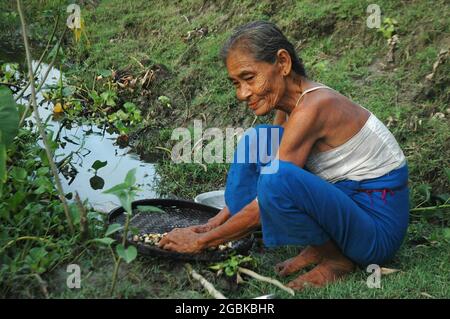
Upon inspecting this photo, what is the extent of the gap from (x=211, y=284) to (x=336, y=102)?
3.14 ft

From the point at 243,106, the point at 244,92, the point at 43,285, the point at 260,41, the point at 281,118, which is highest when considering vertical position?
the point at 260,41

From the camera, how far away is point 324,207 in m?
2.76

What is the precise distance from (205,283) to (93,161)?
7.11 feet

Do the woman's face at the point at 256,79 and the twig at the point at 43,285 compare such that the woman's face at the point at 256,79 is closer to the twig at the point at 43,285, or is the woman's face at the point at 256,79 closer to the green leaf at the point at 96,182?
the twig at the point at 43,285

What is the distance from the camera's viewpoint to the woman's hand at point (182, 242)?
294cm

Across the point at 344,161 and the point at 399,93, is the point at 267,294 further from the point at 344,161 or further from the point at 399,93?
the point at 399,93

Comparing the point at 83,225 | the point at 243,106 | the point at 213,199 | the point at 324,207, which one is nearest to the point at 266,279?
the point at 324,207

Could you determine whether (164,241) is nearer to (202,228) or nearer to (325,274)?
(202,228)

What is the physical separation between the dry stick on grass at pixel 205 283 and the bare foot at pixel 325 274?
37 cm

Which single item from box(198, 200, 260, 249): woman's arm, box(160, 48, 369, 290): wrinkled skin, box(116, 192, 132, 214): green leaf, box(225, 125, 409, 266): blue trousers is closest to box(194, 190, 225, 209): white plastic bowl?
box(225, 125, 409, 266): blue trousers

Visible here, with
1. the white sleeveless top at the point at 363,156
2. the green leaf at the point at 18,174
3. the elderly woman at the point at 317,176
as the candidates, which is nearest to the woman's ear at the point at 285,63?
the elderly woman at the point at 317,176

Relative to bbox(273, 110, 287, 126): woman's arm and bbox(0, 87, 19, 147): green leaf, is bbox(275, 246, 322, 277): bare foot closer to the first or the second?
bbox(273, 110, 287, 126): woman's arm

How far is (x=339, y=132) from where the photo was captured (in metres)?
2.94

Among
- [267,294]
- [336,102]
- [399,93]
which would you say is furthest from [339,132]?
[399,93]
